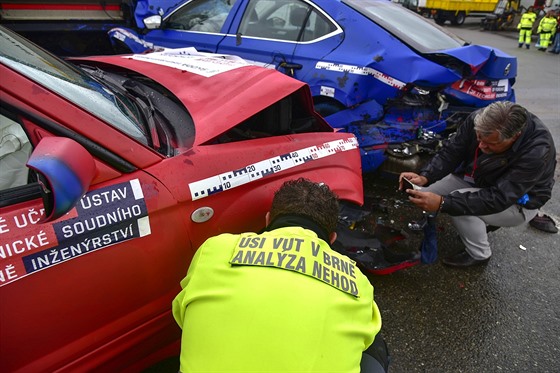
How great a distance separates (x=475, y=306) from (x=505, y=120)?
1.15m

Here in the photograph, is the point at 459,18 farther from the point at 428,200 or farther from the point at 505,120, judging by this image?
the point at 428,200

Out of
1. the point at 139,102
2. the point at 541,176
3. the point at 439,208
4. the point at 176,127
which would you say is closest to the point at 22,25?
the point at 139,102

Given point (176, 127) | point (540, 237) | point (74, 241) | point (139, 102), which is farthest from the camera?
point (540, 237)

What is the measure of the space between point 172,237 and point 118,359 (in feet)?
1.64

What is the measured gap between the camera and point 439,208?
94.9 inches

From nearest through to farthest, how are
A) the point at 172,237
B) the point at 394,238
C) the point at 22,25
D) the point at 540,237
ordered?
the point at 172,237 → the point at 394,238 → the point at 540,237 → the point at 22,25

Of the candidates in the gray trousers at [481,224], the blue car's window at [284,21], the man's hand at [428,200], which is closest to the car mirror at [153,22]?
the blue car's window at [284,21]

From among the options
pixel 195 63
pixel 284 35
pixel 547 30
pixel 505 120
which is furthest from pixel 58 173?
pixel 547 30

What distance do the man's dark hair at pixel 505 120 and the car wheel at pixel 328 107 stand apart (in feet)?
3.78

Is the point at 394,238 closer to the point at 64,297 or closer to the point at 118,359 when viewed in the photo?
the point at 118,359

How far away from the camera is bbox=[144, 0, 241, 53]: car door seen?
157 inches

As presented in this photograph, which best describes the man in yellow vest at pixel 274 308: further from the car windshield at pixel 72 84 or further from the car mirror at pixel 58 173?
the car windshield at pixel 72 84

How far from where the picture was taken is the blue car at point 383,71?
293 cm

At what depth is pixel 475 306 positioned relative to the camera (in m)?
2.36
